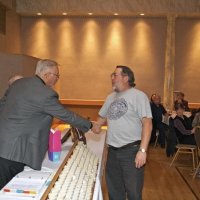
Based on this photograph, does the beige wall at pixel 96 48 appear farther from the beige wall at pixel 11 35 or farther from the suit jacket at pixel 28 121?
the suit jacket at pixel 28 121

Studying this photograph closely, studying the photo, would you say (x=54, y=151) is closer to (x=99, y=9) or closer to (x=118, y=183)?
(x=118, y=183)

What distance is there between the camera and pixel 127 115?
2.84 metres

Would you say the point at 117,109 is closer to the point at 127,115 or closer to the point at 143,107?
the point at 127,115

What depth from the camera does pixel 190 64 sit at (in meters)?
9.48

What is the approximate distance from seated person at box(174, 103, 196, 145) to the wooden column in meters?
3.38

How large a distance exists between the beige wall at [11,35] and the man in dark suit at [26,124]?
19.7ft

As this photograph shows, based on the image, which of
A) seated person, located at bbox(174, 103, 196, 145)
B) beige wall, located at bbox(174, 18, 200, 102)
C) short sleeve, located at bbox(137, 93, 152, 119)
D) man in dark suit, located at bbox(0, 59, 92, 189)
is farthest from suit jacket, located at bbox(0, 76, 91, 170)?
beige wall, located at bbox(174, 18, 200, 102)

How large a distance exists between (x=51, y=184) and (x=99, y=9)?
7.84 m

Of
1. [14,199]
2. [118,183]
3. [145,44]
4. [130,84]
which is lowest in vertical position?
[118,183]

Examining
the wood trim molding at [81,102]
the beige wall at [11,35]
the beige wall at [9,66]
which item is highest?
the beige wall at [11,35]

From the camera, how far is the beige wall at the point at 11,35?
27.6 feet

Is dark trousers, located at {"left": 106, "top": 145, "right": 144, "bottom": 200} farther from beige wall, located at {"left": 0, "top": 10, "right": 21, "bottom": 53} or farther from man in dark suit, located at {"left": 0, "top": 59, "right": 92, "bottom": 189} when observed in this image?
beige wall, located at {"left": 0, "top": 10, "right": 21, "bottom": 53}

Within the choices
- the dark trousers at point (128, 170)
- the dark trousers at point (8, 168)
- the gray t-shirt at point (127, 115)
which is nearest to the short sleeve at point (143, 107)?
the gray t-shirt at point (127, 115)

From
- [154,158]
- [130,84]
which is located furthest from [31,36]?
[130,84]
